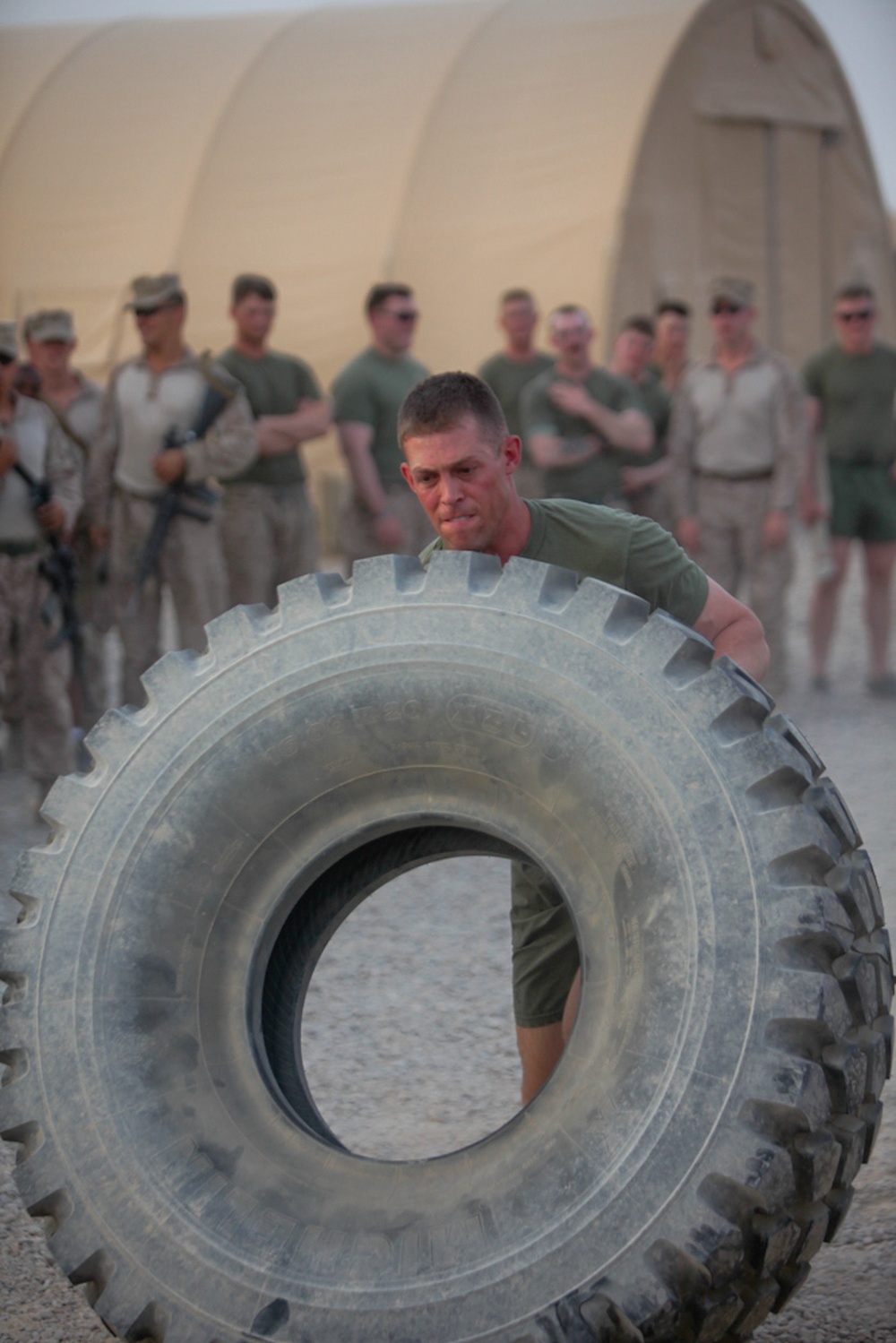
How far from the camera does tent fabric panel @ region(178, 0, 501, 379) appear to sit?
13320 mm

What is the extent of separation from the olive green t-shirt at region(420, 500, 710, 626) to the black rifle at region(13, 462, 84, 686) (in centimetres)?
365

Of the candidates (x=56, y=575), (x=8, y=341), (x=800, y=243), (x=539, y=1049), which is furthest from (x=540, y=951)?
(x=800, y=243)

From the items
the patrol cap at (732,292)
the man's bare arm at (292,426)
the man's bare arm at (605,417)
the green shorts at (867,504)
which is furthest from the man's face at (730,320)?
the man's bare arm at (292,426)

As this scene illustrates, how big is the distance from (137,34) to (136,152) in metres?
1.69

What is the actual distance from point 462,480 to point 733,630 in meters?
0.59

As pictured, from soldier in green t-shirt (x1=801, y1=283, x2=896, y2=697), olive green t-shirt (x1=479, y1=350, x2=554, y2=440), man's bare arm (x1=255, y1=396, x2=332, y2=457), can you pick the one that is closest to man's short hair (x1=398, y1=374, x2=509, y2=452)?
man's bare arm (x1=255, y1=396, x2=332, y2=457)

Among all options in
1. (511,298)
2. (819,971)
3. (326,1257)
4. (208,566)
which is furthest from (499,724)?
(511,298)

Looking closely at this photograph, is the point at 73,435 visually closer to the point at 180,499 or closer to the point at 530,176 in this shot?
the point at 180,499

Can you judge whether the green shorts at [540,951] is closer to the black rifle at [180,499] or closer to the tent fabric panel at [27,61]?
the black rifle at [180,499]

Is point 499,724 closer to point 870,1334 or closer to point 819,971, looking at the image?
point 819,971

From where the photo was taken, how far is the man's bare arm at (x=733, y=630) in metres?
2.90

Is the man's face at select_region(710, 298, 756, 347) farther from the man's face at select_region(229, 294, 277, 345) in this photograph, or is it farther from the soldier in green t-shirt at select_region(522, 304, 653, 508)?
the man's face at select_region(229, 294, 277, 345)

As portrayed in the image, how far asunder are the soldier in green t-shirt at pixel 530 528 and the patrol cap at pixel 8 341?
11.5 ft

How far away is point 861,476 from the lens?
27.9 feet
